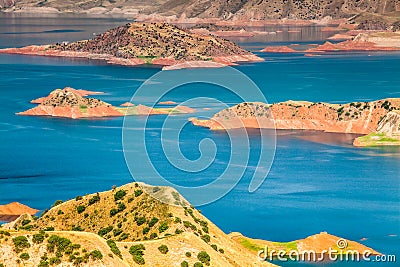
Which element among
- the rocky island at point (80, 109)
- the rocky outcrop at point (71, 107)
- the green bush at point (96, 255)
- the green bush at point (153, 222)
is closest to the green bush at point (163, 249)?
the green bush at point (153, 222)

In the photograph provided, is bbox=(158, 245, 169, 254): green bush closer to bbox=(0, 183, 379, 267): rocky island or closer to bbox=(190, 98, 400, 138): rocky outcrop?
bbox=(0, 183, 379, 267): rocky island

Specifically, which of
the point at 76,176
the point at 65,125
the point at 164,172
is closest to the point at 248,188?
the point at 164,172

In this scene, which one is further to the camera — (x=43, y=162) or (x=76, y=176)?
(x=43, y=162)

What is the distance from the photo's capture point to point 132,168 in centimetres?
13275

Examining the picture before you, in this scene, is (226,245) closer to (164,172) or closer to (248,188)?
(248,188)

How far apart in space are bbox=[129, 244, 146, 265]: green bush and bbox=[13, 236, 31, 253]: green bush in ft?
20.8

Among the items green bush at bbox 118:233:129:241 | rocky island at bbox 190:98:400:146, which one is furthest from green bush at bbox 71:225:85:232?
rocky island at bbox 190:98:400:146

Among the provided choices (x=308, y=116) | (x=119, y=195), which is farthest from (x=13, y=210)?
(x=308, y=116)

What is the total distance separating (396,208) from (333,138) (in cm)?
4946

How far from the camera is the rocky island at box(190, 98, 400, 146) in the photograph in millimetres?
156375

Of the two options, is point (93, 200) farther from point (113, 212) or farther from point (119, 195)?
point (113, 212)

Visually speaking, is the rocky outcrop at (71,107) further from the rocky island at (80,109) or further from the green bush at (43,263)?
the green bush at (43,263)

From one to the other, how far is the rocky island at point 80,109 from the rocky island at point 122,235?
356 ft

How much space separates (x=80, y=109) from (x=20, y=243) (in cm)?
12869
